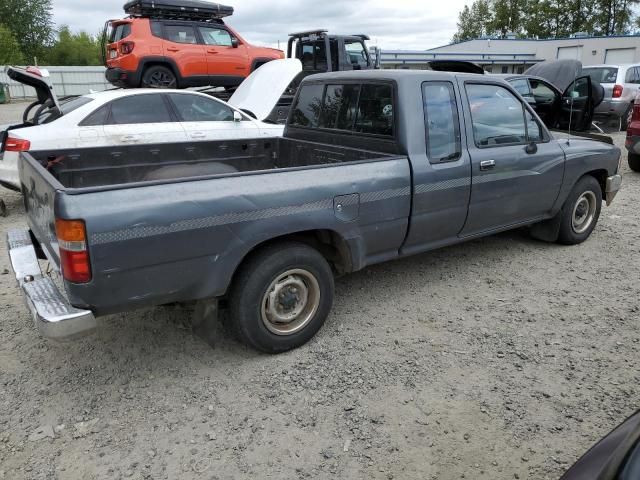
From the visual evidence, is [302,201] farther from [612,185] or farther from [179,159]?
[612,185]

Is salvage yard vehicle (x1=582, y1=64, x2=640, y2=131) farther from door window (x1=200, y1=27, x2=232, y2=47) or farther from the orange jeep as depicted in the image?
door window (x1=200, y1=27, x2=232, y2=47)

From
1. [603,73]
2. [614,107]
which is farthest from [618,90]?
[603,73]

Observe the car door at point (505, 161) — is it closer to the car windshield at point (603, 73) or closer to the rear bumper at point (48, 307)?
the rear bumper at point (48, 307)

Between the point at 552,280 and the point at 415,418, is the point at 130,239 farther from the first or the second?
the point at 552,280

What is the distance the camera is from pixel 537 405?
3.00 m

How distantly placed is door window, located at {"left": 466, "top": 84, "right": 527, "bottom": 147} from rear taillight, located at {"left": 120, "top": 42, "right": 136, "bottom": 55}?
8.82 metres

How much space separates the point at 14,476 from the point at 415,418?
2.07 m

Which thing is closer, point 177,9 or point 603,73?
point 177,9

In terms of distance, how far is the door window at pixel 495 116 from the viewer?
Answer: 4.31 meters

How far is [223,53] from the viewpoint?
1205 cm

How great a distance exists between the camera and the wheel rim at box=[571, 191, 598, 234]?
17.9 feet

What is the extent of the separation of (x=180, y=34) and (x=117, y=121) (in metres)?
5.70

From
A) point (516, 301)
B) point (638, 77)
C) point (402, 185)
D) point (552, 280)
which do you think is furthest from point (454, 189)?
point (638, 77)

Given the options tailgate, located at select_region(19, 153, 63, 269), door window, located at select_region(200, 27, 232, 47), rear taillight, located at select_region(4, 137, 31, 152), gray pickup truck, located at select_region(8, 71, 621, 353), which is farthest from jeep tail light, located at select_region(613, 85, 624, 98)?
tailgate, located at select_region(19, 153, 63, 269)
